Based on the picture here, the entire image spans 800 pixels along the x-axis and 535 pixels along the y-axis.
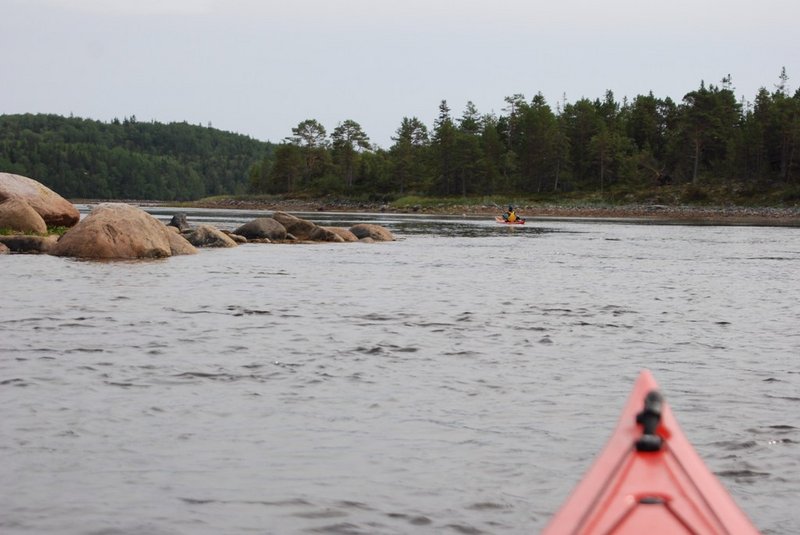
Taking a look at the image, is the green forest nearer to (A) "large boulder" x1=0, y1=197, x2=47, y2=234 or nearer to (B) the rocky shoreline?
(B) the rocky shoreline

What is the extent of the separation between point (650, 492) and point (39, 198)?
2992 cm

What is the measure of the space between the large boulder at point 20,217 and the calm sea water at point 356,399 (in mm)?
9492

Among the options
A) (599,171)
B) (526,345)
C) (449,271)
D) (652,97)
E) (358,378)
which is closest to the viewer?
(358,378)

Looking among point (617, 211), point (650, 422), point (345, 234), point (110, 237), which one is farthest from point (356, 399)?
point (617, 211)

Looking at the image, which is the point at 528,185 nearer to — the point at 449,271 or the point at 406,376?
the point at 449,271

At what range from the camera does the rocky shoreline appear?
84.6 metres

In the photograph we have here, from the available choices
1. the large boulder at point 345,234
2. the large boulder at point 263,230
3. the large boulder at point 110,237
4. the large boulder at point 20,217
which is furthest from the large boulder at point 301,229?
the large boulder at point 110,237

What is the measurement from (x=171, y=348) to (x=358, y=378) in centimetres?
310

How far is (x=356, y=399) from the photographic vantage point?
30.1 ft

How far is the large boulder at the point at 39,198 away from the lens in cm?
2909

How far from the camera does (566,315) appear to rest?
16.0m

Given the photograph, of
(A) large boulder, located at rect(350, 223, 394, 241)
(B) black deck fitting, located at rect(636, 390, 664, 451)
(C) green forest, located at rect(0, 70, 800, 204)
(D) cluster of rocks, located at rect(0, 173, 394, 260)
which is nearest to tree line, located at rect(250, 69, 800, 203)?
(C) green forest, located at rect(0, 70, 800, 204)

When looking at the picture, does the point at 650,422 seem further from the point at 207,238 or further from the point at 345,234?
the point at 345,234

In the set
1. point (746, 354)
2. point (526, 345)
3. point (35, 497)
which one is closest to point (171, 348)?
point (526, 345)
